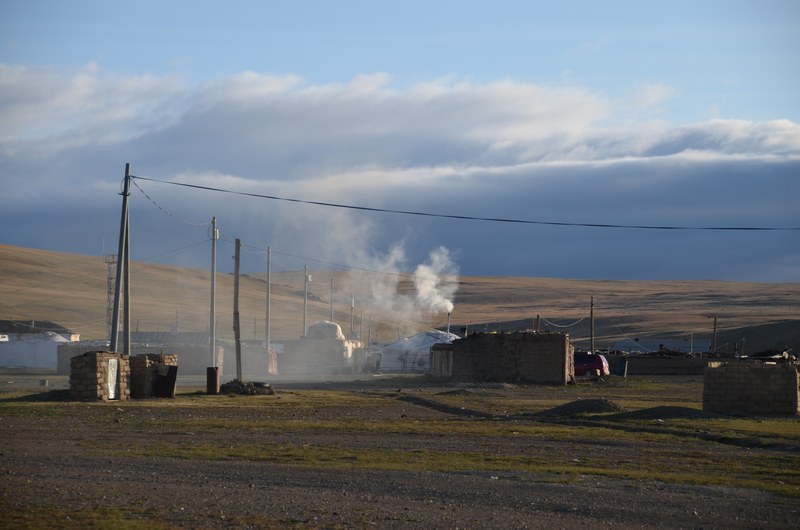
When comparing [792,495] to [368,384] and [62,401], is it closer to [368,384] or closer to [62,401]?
[62,401]

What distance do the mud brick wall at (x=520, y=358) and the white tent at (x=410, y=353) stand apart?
2951cm

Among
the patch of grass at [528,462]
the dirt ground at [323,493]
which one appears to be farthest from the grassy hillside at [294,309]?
the dirt ground at [323,493]

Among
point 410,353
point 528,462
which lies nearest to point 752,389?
point 528,462

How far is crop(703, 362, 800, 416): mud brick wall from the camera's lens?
2956cm

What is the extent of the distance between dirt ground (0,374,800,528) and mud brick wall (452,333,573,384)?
2891 centimetres

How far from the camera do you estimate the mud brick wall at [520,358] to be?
167ft

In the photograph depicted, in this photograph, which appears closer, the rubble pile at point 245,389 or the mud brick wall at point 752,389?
the mud brick wall at point 752,389

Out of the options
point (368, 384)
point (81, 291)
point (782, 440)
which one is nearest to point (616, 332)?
point (81, 291)

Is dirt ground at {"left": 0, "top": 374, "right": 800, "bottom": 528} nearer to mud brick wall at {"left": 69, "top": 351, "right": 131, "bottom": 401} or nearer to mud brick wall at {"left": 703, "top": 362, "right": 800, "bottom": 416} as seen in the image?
mud brick wall at {"left": 703, "top": 362, "right": 800, "bottom": 416}

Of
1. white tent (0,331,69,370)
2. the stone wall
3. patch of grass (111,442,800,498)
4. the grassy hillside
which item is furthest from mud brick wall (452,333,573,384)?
the grassy hillside

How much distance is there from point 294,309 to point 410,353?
86.7 m

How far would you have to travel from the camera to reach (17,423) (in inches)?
976

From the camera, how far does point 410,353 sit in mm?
84000

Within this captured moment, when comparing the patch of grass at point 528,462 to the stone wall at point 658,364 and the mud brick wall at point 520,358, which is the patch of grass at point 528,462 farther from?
the stone wall at point 658,364
